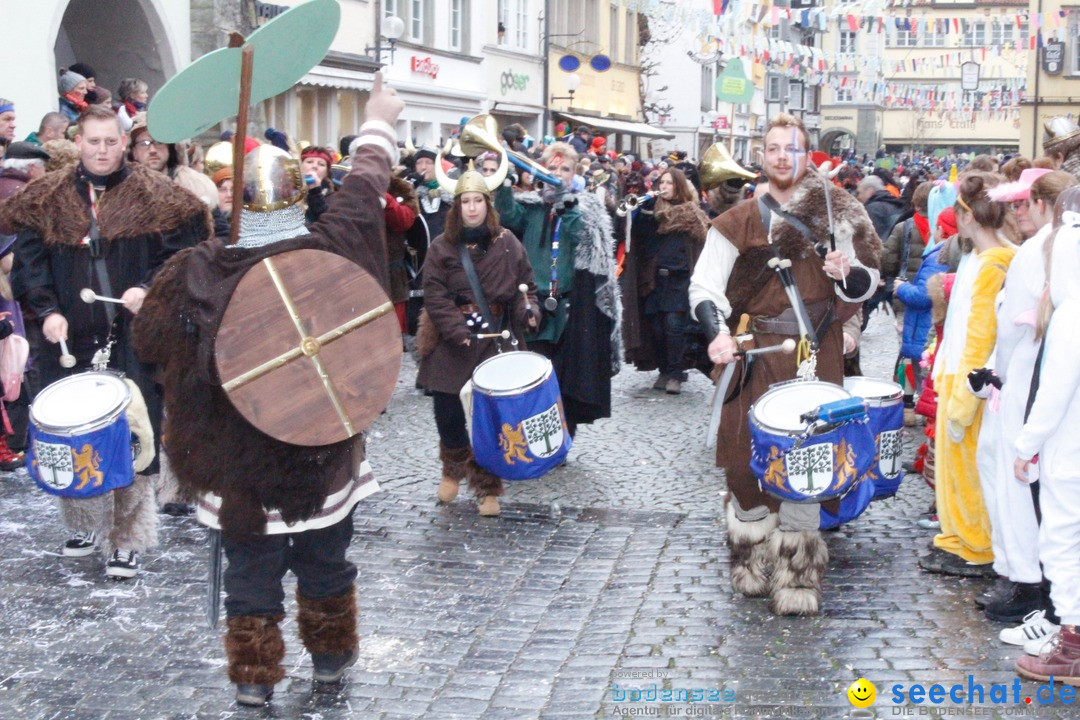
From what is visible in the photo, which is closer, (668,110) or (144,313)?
(144,313)

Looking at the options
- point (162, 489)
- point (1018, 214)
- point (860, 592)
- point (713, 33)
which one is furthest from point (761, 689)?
point (713, 33)

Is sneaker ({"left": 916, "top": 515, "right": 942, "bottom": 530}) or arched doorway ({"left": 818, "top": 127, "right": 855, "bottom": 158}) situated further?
arched doorway ({"left": 818, "top": 127, "right": 855, "bottom": 158})

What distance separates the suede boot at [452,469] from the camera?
743 cm

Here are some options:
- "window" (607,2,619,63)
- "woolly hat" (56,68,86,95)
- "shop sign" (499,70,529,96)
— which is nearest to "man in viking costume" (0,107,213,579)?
"woolly hat" (56,68,86,95)

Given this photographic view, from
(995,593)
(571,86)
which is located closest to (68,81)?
(995,593)

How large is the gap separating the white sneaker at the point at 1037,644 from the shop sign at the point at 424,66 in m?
22.8

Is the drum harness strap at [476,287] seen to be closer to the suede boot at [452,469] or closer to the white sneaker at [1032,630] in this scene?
the suede boot at [452,469]

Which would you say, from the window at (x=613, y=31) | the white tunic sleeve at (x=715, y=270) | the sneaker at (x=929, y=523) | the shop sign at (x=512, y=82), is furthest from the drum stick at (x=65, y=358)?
the window at (x=613, y=31)

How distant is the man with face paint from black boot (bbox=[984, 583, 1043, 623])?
3.51m

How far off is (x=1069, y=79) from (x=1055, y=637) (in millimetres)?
41981

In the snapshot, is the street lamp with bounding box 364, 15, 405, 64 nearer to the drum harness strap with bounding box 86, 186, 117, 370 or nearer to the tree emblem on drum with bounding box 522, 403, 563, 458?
the tree emblem on drum with bounding box 522, 403, 563, 458

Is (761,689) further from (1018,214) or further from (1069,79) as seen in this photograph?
(1069,79)

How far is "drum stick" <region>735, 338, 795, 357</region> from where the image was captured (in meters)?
5.58

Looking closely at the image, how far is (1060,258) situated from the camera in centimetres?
455
